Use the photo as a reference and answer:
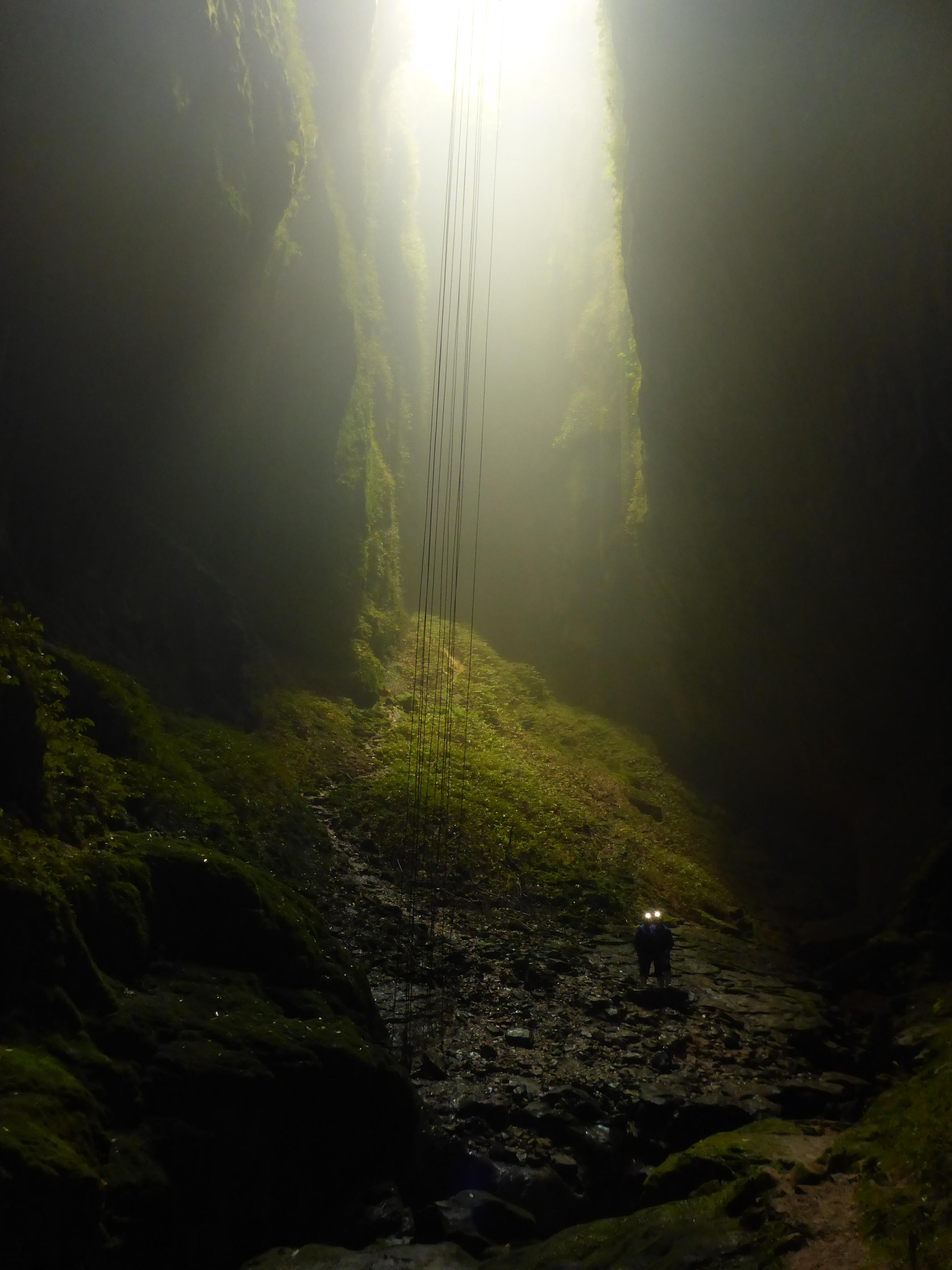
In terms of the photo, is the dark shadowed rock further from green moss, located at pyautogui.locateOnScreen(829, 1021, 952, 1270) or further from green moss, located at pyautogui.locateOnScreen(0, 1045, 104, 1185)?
green moss, located at pyautogui.locateOnScreen(0, 1045, 104, 1185)

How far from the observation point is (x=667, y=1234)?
24.6ft

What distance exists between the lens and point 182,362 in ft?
64.8

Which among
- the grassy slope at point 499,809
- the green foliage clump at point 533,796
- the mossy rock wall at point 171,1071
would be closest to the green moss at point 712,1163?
the grassy slope at point 499,809

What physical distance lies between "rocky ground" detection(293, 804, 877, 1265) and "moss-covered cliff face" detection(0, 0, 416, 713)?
7.15 m

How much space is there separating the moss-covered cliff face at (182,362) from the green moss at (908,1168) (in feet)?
46.7

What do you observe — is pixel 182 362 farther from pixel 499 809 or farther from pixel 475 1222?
pixel 475 1222

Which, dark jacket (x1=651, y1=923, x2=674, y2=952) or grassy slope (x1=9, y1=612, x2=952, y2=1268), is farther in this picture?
dark jacket (x1=651, y1=923, x2=674, y2=952)

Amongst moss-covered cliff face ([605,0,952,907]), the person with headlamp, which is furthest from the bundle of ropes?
moss-covered cliff face ([605,0,952,907])

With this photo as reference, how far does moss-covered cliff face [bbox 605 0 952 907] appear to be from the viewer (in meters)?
15.0

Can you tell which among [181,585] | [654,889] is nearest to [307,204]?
[181,585]

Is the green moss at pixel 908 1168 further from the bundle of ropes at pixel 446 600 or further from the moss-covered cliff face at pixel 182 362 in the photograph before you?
the moss-covered cliff face at pixel 182 362

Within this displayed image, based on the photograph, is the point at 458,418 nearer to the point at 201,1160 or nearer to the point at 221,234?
the point at 221,234

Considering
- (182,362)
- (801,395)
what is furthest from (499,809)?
(182,362)

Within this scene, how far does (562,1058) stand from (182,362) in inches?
627
